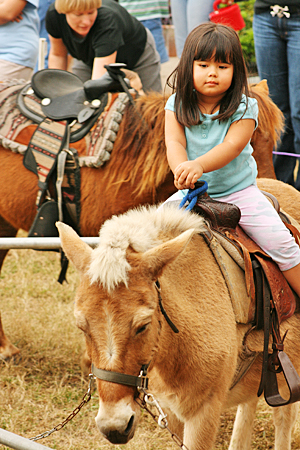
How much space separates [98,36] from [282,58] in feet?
5.13

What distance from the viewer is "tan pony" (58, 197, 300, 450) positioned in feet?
5.12

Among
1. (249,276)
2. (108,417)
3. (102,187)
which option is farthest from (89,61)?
(108,417)

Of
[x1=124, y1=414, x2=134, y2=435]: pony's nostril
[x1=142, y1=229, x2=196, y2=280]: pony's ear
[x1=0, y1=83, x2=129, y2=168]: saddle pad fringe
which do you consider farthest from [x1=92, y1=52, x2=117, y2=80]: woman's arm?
[x1=124, y1=414, x2=134, y2=435]: pony's nostril

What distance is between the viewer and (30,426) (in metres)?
2.97

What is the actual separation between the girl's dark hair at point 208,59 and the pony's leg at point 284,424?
5.35 ft

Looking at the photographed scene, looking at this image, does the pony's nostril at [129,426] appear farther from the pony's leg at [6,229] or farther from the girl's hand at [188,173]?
the pony's leg at [6,229]

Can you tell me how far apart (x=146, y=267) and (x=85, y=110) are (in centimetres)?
190

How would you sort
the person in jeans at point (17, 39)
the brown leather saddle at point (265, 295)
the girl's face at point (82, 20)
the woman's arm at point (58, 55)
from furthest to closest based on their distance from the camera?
the woman's arm at point (58, 55), the person in jeans at point (17, 39), the girl's face at point (82, 20), the brown leather saddle at point (265, 295)

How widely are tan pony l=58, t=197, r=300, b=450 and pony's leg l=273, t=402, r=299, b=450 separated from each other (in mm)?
593

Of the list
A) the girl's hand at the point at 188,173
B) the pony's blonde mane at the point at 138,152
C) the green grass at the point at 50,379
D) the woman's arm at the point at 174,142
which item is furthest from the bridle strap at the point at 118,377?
the pony's blonde mane at the point at 138,152

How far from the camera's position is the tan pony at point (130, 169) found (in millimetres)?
3188

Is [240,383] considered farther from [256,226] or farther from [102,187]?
[102,187]

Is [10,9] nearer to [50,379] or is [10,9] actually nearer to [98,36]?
[98,36]

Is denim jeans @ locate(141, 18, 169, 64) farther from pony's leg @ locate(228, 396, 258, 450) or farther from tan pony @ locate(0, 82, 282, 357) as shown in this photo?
pony's leg @ locate(228, 396, 258, 450)
